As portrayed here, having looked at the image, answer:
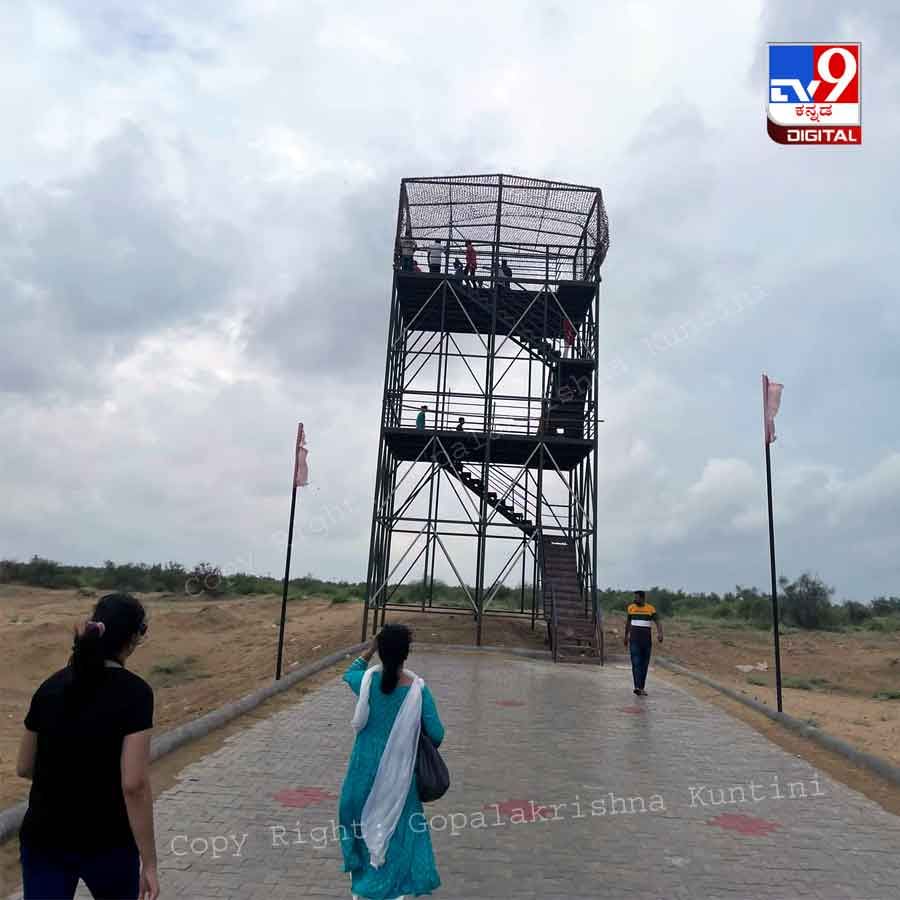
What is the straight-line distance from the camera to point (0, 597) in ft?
141

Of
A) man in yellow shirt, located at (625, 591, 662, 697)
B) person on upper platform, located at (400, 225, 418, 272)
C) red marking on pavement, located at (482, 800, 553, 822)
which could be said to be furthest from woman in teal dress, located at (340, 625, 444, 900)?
person on upper platform, located at (400, 225, 418, 272)

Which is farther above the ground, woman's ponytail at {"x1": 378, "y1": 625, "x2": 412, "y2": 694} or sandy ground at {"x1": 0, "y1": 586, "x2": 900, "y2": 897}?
woman's ponytail at {"x1": 378, "y1": 625, "x2": 412, "y2": 694}

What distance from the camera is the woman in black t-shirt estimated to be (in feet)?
9.89

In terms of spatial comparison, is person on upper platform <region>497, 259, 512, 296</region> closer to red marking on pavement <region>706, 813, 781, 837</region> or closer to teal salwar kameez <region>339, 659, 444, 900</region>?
red marking on pavement <region>706, 813, 781, 837</region>

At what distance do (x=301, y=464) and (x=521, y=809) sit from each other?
7.54 meters

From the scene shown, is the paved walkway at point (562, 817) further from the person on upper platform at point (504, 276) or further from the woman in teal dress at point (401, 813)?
the person on upper platform at point (504, 276)

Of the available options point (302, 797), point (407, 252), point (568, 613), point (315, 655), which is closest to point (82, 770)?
point (302, 797)

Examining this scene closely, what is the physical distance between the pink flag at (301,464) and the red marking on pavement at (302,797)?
647cm

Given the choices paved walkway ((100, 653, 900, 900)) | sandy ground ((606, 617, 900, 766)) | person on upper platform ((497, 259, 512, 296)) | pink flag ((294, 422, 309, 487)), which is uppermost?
person on upper platform ((497, 259, 512, 296))

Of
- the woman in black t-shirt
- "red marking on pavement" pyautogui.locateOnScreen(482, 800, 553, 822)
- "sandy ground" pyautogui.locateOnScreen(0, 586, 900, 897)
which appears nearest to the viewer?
the woman in black t-shirt

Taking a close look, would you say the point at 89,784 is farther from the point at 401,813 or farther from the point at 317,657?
the point at 317,657

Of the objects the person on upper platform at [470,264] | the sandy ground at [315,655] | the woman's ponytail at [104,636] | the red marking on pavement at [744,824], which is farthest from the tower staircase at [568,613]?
the woman's ponytail at [104,636]

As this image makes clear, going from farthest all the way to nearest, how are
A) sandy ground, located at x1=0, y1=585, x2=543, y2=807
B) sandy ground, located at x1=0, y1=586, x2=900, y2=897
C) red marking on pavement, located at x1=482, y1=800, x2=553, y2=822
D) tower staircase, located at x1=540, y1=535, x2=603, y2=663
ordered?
tower staircase, located at x1=540, y1=535, x2=603, y2=663
sandy ground, located at x1=0, y1=585, x2=543, y2=807
sandy ground, located at x1=0, y1=586, x2=900, y2=897
red marking on pavement, located at x1=482, y1=800, x2=553, y2=822

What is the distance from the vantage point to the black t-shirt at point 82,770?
3.02m
